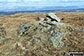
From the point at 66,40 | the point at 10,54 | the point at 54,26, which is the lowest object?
the point at 10,54

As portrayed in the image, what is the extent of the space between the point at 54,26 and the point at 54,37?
180 inches

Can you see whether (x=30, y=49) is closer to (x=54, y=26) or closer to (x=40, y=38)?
(x=40, y=38)

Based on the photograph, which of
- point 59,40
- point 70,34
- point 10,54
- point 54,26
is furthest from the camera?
point 54,26

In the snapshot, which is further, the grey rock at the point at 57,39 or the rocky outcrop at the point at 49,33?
the rocky outcrop at the point at 49,33

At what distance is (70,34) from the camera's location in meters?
23.8

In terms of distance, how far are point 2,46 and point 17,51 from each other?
13.4 feet

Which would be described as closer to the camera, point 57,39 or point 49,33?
point 57,39

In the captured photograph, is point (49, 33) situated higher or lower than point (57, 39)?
higher

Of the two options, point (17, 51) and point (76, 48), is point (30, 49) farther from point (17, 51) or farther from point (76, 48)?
point (76, 48)

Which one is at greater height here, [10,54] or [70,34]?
[70,34]

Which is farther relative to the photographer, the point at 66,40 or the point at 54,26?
the point at 54,26

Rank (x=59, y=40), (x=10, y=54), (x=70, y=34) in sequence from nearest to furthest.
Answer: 1. (x=10, y=54)
2. (x=59, y=40)
3. (x=70, y=34)

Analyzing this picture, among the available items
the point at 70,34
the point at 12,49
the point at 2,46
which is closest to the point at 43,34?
the point at 70,34

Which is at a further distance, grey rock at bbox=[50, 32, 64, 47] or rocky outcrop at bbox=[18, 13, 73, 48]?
rocky outcrop at bbox=[18, 13, 73, 48]
